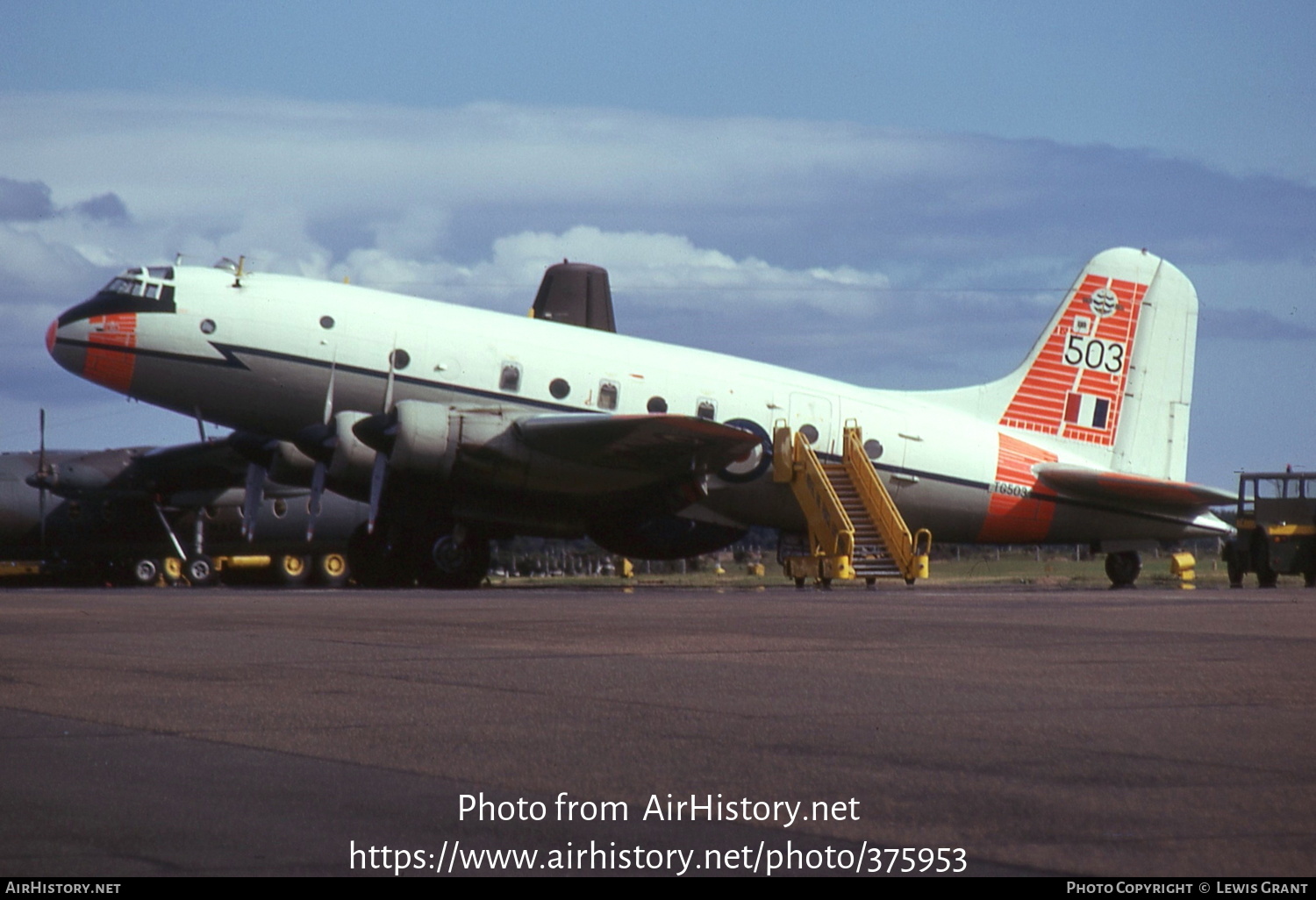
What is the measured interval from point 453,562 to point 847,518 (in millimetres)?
7821

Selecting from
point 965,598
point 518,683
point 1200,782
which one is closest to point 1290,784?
point 1200,782

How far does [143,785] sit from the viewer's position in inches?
253

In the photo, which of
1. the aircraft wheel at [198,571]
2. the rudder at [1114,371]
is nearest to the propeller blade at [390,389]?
the rudder at [1114,371]

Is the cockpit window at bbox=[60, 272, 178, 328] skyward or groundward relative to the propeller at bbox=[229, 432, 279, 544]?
skyward

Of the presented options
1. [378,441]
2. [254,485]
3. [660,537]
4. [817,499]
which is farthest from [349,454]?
[817,499]

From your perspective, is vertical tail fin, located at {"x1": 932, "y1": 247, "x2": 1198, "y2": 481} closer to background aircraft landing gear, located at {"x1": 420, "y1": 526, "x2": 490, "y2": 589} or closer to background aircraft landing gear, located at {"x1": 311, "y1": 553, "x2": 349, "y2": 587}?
background aircraft landing gear, located at {"x1": 420, "y1": 526, "x2": 490, "y2": 589}

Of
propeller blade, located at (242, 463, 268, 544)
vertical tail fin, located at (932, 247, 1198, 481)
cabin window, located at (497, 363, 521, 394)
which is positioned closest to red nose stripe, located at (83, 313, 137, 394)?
propeller blade, located at (242, 463, 268, 544)

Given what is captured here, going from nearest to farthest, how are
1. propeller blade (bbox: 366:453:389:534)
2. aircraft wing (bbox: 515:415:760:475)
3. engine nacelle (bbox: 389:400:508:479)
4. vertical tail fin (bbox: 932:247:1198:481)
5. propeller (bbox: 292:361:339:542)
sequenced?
engine nacelle (bbox: 389:400:508:479)
propeller blade (bbox: 366:453:389:534)
aircraft wing (bbox: 515:415:760:475)
propeller (bbox: 292:361:339:542)
vertical tail fin (bbox: 932:247:1198:481)

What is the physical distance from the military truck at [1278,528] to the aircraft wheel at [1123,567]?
3956mm

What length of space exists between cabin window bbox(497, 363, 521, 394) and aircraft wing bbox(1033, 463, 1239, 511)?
12.1 meters

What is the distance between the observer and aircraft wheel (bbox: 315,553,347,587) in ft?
168
